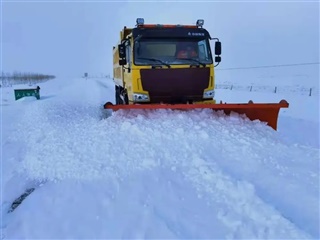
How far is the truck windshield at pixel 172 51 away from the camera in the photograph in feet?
23.3

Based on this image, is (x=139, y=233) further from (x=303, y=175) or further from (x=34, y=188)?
(x=303, y=175)

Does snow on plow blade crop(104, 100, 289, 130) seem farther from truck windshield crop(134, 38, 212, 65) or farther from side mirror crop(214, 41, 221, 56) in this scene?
side mirror crop(214, 41, 221, 56)

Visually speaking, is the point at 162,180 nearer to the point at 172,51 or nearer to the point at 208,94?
the point at 208,94

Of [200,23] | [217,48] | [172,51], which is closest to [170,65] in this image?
[172,51]

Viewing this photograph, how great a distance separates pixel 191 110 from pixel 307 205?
3356 millimetres

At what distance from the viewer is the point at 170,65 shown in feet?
23.0

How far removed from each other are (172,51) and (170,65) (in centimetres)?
45

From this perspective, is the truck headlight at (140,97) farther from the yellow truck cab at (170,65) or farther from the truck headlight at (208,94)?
the truck headlight at (208,94)

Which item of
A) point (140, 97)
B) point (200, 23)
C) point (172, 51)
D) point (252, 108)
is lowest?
point (252, 108)

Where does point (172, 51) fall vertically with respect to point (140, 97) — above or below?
above

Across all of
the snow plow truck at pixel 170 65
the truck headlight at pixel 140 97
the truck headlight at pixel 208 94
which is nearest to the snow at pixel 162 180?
the truck headlight at pixel 140 97

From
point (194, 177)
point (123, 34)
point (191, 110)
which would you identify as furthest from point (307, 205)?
point (123, 34)

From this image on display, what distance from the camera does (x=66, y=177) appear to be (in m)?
4.18

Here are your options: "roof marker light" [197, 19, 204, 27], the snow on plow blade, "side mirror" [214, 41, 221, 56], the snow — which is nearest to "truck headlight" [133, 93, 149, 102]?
the snow
